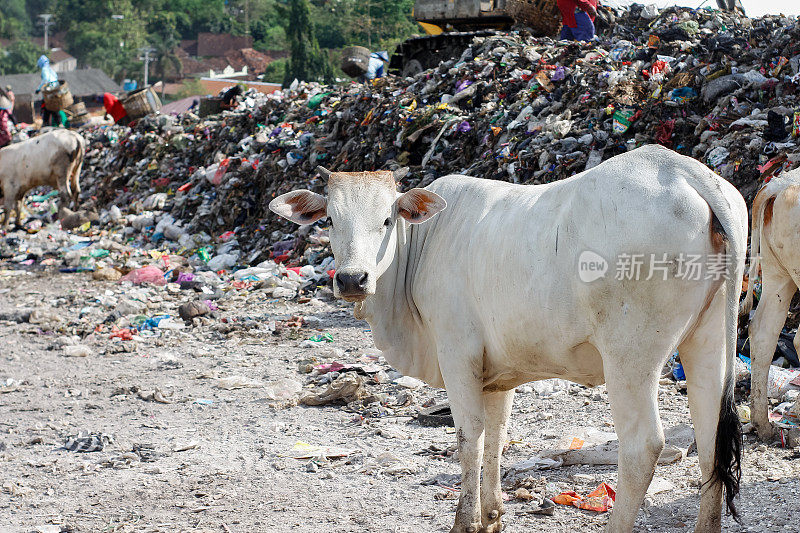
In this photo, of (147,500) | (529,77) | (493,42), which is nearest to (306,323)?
(147,500)

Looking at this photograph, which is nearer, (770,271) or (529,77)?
(770,271)

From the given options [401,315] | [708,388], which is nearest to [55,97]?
[401,315]

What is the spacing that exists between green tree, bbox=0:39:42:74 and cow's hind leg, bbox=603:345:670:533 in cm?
8080

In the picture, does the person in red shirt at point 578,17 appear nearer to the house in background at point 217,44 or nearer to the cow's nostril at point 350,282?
the cow's nostril at point 350,282

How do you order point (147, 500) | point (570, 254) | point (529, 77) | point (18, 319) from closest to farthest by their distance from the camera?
point (570, 254), point (147, 500), point (18, 319), point (529, 77)

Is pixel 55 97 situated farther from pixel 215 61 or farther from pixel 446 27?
pixel 215 61

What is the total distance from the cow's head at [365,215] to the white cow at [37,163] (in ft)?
43.2

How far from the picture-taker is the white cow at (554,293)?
112 inches

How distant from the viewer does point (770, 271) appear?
198 inches

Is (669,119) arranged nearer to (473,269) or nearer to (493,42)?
(493,42)

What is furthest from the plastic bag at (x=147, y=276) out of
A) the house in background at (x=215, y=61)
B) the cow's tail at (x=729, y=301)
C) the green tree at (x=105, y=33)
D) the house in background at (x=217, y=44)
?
the house in background at (x=217, y=44)

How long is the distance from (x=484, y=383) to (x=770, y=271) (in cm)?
243

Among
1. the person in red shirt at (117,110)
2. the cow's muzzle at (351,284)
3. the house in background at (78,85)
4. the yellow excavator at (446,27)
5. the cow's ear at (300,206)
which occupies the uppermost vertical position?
the yellow excavator at (446,27)

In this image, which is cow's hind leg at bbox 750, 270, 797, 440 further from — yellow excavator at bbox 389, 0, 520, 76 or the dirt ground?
yellow excavator at bbox 389, 0, 520, 76
